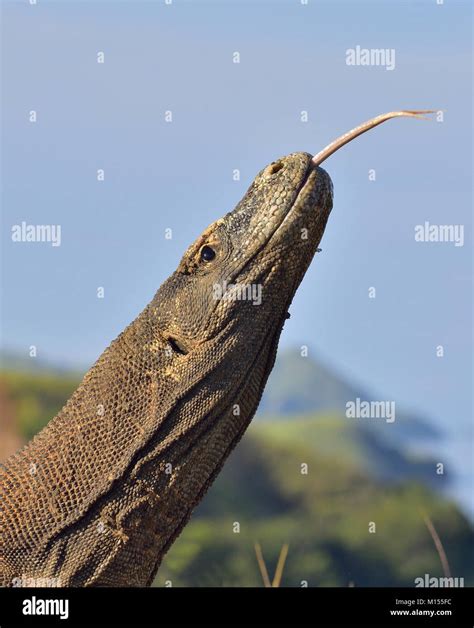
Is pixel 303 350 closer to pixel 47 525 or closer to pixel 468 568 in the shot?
pixel 47 525

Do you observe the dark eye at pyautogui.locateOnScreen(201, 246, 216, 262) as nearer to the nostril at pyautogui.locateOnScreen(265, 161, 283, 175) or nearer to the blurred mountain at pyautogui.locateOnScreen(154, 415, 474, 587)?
the nostril at pyautogui.locateOnScreen(265, 161, 283, 175)

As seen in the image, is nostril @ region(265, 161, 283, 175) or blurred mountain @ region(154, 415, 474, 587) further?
blurred mountain @ region(154, 415, 474, 587)

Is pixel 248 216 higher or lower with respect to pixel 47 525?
higher

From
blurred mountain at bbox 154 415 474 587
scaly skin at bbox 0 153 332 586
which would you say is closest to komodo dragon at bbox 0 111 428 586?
scaly skin at bbox 0 153 332 586

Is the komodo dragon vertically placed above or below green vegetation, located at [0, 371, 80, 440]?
above

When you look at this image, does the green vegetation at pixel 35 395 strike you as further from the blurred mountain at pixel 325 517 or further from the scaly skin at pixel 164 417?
the scaly skin at pixel 164 417

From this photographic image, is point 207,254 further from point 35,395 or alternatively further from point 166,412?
point 35,395

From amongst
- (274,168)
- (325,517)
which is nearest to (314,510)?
(325,517)
